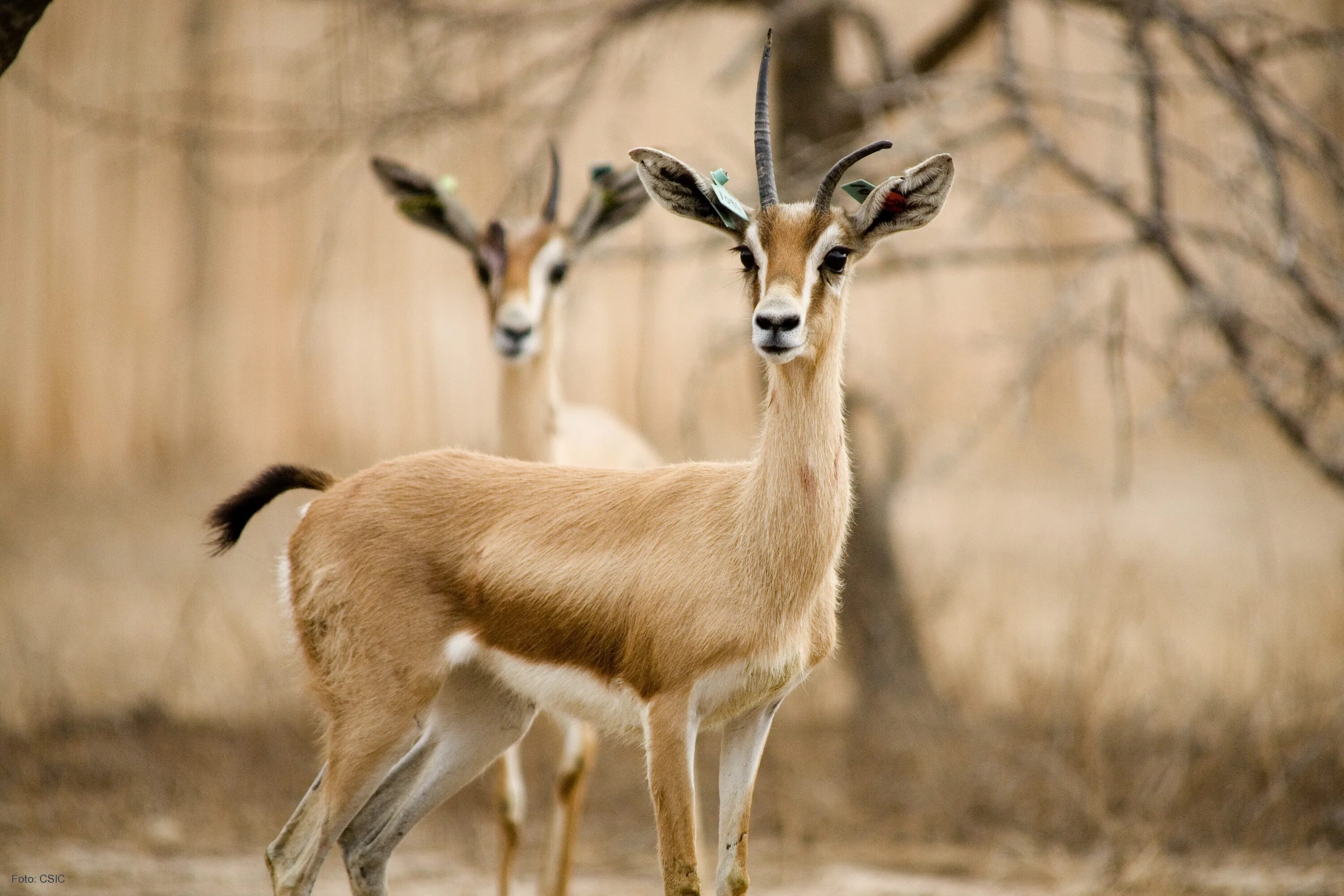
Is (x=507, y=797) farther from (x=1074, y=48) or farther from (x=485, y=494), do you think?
(x=1074, y=48)

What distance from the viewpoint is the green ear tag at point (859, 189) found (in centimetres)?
353

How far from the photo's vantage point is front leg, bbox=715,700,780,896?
3479 mm

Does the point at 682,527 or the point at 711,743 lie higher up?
the point at 682,527

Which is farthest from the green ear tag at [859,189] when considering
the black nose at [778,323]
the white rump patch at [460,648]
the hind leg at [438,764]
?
the hind leg at [438,764]

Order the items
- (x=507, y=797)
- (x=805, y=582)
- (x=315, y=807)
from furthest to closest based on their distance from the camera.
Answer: (x=507, y=797) < (x=315, y=807) < (x=805, y=582)

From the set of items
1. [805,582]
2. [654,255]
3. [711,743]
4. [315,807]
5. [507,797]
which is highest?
[654,255]

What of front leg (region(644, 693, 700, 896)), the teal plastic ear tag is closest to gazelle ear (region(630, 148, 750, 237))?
the teal plastic ear tag

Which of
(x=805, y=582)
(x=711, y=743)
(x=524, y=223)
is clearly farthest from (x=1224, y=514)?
(x=805, y=582)

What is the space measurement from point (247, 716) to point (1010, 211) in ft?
15.5

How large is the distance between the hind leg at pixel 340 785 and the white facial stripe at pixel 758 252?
60.1 inches

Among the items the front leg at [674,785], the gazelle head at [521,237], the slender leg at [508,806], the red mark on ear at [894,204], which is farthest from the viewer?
the gazelle head at [521,237]

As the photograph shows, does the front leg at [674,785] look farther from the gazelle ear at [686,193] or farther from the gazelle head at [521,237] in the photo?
the gazelle head at [521,237]

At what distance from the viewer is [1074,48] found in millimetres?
10445

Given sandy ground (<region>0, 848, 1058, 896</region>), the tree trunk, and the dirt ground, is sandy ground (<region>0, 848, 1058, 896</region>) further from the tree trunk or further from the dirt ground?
the tree trunk
